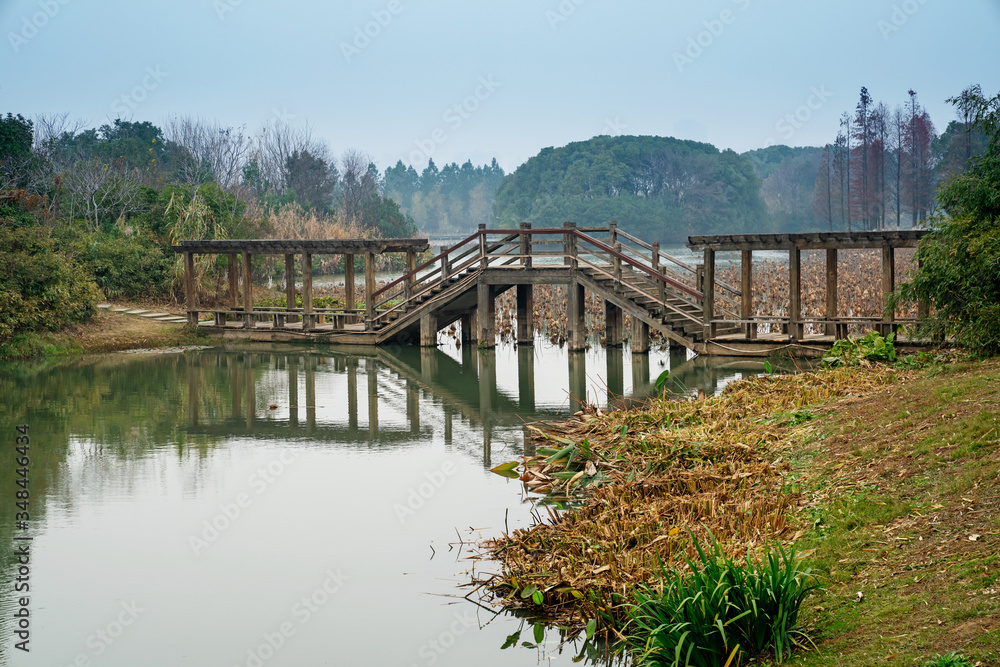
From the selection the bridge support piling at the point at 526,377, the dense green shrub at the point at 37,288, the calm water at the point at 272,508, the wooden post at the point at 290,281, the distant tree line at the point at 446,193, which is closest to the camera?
the calm water at the point at 272,508

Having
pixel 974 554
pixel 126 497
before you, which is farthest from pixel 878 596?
pixel 126 497

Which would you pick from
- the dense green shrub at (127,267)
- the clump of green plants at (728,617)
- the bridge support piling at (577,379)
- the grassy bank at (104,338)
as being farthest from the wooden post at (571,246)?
the clump of green plants at (728,617)

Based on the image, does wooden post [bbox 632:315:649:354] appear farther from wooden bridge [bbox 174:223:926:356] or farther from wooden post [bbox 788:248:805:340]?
wooden post [bbox 788:248:805:340]

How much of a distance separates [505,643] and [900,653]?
3.08m

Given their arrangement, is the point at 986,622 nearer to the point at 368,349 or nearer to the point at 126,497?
→ the point at 126,497

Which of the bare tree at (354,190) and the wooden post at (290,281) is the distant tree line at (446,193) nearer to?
the bare tree at (354,190)

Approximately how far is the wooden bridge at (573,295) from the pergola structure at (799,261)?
0.08ft

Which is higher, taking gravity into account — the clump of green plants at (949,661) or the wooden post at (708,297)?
the wooden post at (708,297)

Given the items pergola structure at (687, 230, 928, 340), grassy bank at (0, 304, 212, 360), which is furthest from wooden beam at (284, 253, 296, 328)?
pergola structure at (687, 230, 928, 340)

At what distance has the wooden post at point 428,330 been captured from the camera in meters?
26.8

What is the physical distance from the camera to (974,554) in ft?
21.2

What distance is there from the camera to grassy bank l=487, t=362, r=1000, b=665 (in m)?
6.12

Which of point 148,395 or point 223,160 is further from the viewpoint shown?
point 223,160

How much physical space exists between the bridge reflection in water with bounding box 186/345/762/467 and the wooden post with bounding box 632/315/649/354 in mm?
242
